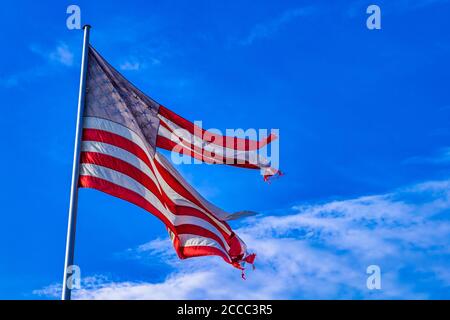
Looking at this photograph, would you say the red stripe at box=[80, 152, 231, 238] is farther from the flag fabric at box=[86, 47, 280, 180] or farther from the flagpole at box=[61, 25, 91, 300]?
the flag fabric at box=[86, 47, 280, 180]

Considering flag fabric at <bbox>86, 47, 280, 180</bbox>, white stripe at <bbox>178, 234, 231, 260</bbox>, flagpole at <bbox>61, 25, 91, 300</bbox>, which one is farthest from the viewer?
white stripe at <bbox>178, 234, 231, 260</bbox>

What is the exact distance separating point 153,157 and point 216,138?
1.69 meters

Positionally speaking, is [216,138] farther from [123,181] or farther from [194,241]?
[123,181]

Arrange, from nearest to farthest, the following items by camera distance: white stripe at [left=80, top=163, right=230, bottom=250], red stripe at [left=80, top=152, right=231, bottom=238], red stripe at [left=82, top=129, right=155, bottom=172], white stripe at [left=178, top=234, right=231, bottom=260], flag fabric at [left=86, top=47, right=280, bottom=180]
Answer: white stripe at [left=80, top=163, right=230, bottom=250] < red stripe at [left=80, top=152, right=231, bottom=238] < red stripe at [left=82, top=129, right=155, bottom=172] < flag fabric at [left=86, top=47, right=280, bottom=180] < white stripe at [left=178, top=234, right=231, bottom=260]

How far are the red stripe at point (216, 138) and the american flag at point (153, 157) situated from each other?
24mm

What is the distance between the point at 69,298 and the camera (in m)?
13.9

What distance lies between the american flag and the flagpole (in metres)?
0.22

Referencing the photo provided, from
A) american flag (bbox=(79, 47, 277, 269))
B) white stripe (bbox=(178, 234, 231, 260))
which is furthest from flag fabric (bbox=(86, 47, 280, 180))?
white stripe (bbox=(178, 234, 231, 260))

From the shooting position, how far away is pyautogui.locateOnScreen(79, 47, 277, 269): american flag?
1598 cm

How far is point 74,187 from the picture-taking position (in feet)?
50.3
